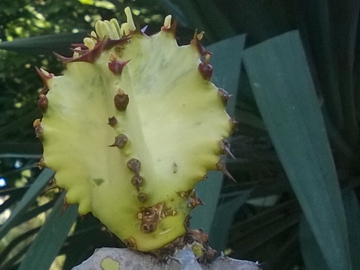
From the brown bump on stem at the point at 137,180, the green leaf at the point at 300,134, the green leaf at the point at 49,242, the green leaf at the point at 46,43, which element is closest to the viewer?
the brown bump on stem at the point at 137,180

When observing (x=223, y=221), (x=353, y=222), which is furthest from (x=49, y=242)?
(x=353, y=222)

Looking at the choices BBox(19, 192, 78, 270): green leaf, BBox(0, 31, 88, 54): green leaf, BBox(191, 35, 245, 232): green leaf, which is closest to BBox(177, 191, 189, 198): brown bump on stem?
BBox(191, 35, 245, 232): green leaf

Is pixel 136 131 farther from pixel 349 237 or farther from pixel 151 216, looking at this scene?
pixel 349 237

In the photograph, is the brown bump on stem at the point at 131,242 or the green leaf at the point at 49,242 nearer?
the brown bump on stem at the point at 131,242

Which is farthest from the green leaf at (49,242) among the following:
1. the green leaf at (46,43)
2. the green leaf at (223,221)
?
the green leaf at (46,43)

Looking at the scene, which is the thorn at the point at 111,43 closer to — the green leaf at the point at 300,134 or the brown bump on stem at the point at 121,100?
the brown bump on stem at the point at 121,100

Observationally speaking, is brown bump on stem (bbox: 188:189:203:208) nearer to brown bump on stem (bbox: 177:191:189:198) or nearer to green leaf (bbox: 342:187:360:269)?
brown bump on stem (bbox: 177:191:189:198)
